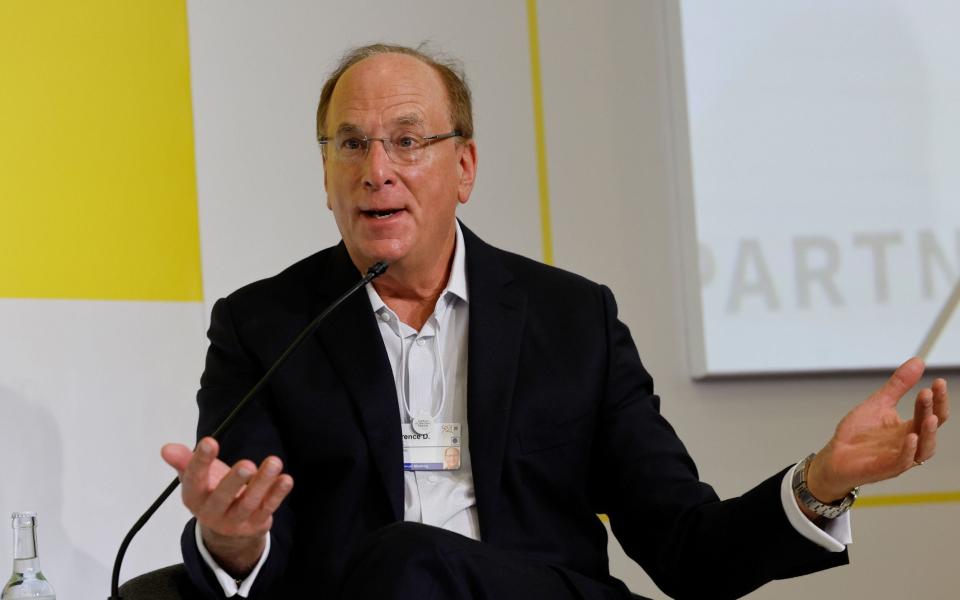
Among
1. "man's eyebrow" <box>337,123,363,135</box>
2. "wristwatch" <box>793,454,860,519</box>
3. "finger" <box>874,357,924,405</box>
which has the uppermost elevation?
"man's eyebrow" <box>337,123,363,135</box>

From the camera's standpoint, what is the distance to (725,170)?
347 centimetres

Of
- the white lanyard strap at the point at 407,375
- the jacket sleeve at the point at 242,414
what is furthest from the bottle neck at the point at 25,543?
the white lanyard strap at the point at 407,375

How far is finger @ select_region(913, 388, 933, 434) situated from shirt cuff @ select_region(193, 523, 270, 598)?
3.12 ft

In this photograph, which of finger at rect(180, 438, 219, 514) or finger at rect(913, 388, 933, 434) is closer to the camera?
finger at rect(180, 438, 219, 514)

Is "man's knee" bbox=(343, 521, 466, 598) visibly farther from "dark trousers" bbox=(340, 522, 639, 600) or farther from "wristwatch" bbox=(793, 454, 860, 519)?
"wristwatch" bbox=(793, 454, 860, 519)

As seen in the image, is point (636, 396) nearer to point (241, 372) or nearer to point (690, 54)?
point (241, 372)

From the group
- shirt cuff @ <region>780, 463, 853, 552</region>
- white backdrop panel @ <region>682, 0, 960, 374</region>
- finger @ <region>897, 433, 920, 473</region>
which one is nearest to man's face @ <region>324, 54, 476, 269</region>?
shirt cuff @ <region>780, 463, 853, 552</region>

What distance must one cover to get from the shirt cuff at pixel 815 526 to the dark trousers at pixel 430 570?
0.39 metres

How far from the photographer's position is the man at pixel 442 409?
6.23 feet

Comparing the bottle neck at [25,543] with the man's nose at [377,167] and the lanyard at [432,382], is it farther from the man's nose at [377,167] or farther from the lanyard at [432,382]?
the man's nose at [377,167]

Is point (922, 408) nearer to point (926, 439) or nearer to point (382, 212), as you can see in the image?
point (926, 439)

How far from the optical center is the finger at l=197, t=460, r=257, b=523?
1505 millimetres

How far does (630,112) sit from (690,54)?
231 millimetres

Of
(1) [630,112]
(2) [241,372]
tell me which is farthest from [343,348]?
(1) [630,112]
